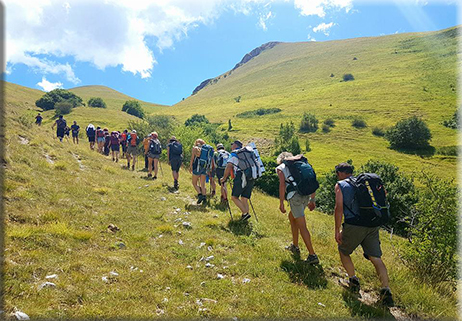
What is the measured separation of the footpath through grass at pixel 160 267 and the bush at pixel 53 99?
93748 mm

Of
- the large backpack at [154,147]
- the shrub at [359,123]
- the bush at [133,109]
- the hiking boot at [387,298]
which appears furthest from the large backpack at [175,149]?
the bush at [133,109]

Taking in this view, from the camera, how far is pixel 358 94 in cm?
10894

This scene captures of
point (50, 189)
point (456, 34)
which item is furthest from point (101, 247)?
point (456, 34)

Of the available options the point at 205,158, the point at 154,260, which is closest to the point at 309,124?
the point at 205,158

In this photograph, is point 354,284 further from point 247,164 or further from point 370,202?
point 247,164

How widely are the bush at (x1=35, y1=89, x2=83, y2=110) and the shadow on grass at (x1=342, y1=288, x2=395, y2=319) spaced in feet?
336

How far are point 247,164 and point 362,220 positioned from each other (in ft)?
13.3

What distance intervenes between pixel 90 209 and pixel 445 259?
31.4ft

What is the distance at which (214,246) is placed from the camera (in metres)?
6.25

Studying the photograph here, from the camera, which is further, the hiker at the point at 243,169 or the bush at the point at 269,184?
the bush at the point at 269,184

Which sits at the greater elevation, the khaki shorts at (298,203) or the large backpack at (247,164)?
the large backpack at (247,164)

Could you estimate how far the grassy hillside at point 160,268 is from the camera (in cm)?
370

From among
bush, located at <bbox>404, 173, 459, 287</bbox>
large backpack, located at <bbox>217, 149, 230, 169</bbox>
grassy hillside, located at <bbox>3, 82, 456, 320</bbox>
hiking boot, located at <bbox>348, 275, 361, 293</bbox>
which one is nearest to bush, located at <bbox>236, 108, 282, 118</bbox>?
large backpack, located at <bbox>217, 149, 230, 169</bbox>

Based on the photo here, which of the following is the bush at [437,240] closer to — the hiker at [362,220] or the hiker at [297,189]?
the hiker at [362,220]
